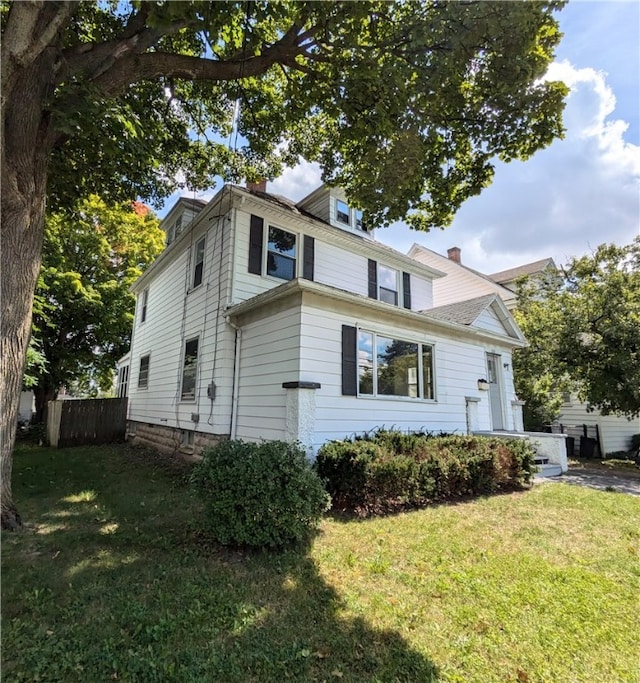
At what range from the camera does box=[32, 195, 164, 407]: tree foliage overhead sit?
52.7 ft

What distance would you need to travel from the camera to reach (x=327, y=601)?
336cm

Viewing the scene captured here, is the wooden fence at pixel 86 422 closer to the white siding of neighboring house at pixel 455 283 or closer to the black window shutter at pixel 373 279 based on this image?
the black window shutter at pixel 373 279

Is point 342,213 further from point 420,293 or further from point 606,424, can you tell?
point 606,424

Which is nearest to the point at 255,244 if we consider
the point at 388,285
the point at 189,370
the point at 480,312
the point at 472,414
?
the point at 189,370

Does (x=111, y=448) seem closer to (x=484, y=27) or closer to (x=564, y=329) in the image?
(x=484, y=27)

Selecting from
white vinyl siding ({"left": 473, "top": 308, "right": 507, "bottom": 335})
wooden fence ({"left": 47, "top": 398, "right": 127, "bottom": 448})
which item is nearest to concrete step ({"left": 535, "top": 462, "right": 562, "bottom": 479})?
white vinyl siding ({"left": 473, "top": 308, "right": 507, "bottom": 335})

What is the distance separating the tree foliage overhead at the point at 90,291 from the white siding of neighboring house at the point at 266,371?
37.8 feet

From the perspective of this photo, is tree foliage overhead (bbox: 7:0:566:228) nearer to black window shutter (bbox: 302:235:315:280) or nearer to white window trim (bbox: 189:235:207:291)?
white window trim (bbox: 189:235:207:291)

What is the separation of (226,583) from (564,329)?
13.6m

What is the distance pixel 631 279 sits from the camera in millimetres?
12875

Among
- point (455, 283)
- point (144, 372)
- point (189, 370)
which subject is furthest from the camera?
point (455, 283)

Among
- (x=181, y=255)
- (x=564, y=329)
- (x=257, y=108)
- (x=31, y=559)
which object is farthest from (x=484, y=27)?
(x=564, y=329)

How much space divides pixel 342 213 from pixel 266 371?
643 cm

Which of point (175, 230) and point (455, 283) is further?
point (455, 283)
